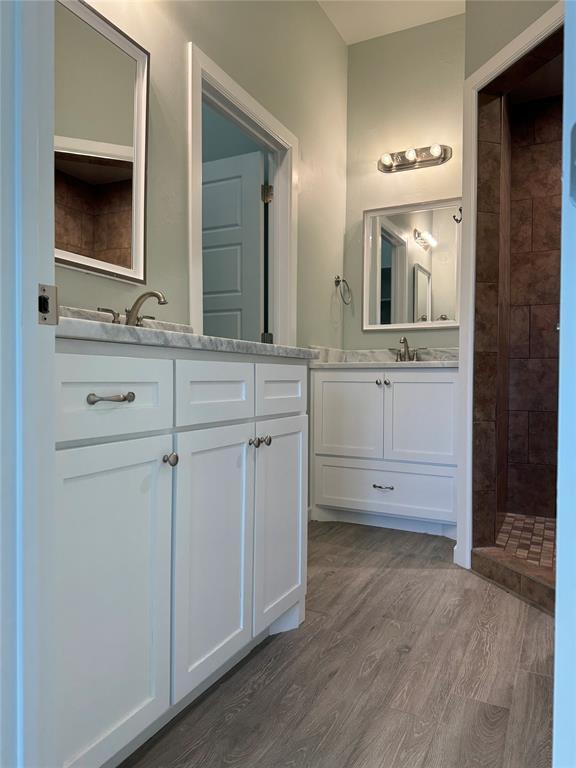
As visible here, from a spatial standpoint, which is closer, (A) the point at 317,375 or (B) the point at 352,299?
(A) the point at 317,375

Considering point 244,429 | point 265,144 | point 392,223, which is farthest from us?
point 392,223

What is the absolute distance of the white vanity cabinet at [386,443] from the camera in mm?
2656

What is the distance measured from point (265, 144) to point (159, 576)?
2.33 meters

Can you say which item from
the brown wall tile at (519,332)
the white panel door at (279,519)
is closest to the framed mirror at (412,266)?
the brown wall tile at (519,332)

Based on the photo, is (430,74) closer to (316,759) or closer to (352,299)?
(352,299)

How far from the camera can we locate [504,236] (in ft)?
8.16

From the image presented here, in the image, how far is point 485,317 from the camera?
88.6 inches

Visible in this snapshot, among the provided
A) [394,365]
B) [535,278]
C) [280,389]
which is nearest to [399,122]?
[535,278]

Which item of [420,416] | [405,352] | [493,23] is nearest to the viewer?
[493,23]

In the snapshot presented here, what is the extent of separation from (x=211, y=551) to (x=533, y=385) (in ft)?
8.09

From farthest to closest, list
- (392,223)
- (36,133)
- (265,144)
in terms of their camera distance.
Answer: (392,223)
(265,144)
(36,133)

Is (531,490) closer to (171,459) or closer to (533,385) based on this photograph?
(533,385)

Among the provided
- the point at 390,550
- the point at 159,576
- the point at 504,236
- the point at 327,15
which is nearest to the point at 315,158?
the point at 327,15

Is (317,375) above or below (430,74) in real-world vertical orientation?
below
